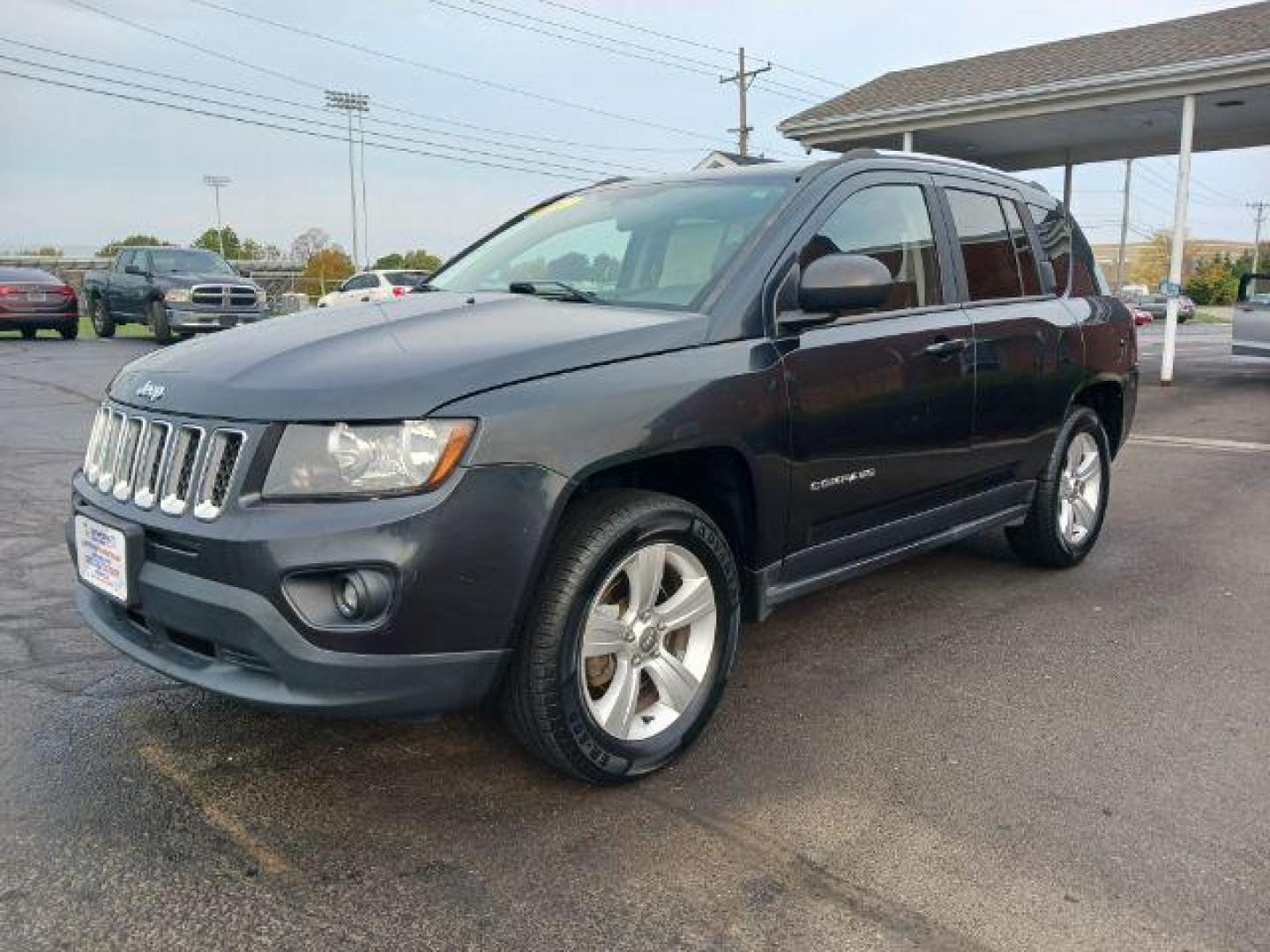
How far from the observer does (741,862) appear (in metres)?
2.50

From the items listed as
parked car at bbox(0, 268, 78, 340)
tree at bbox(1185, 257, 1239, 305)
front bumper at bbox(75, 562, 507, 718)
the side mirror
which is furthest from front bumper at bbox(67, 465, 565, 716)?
tree at bbox(1185, 257, 1239, 305)

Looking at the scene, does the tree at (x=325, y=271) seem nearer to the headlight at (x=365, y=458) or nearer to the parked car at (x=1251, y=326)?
the parked car at (x=1251, y=326)

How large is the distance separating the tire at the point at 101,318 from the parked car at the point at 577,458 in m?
18.6

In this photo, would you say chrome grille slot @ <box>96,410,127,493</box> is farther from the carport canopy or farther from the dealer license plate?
the carport canopy

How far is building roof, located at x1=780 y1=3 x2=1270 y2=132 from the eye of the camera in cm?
1432

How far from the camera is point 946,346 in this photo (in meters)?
3.87

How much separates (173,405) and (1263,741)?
3294 mm

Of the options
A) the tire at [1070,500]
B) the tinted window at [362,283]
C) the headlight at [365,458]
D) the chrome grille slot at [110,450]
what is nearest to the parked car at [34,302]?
the tinted window at [362,283]

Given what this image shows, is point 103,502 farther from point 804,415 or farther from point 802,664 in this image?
A: point 802,664

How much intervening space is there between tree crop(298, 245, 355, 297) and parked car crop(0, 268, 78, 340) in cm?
2068

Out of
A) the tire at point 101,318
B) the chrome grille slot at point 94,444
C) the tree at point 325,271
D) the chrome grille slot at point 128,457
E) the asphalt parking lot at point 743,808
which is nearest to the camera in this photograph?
the asphalt parking lot at point 743,808

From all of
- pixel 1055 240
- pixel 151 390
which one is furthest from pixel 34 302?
pixel 1055 240

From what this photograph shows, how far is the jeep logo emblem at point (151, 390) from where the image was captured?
2775 millimetres

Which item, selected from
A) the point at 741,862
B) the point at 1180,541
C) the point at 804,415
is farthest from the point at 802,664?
the point at 1180,541
